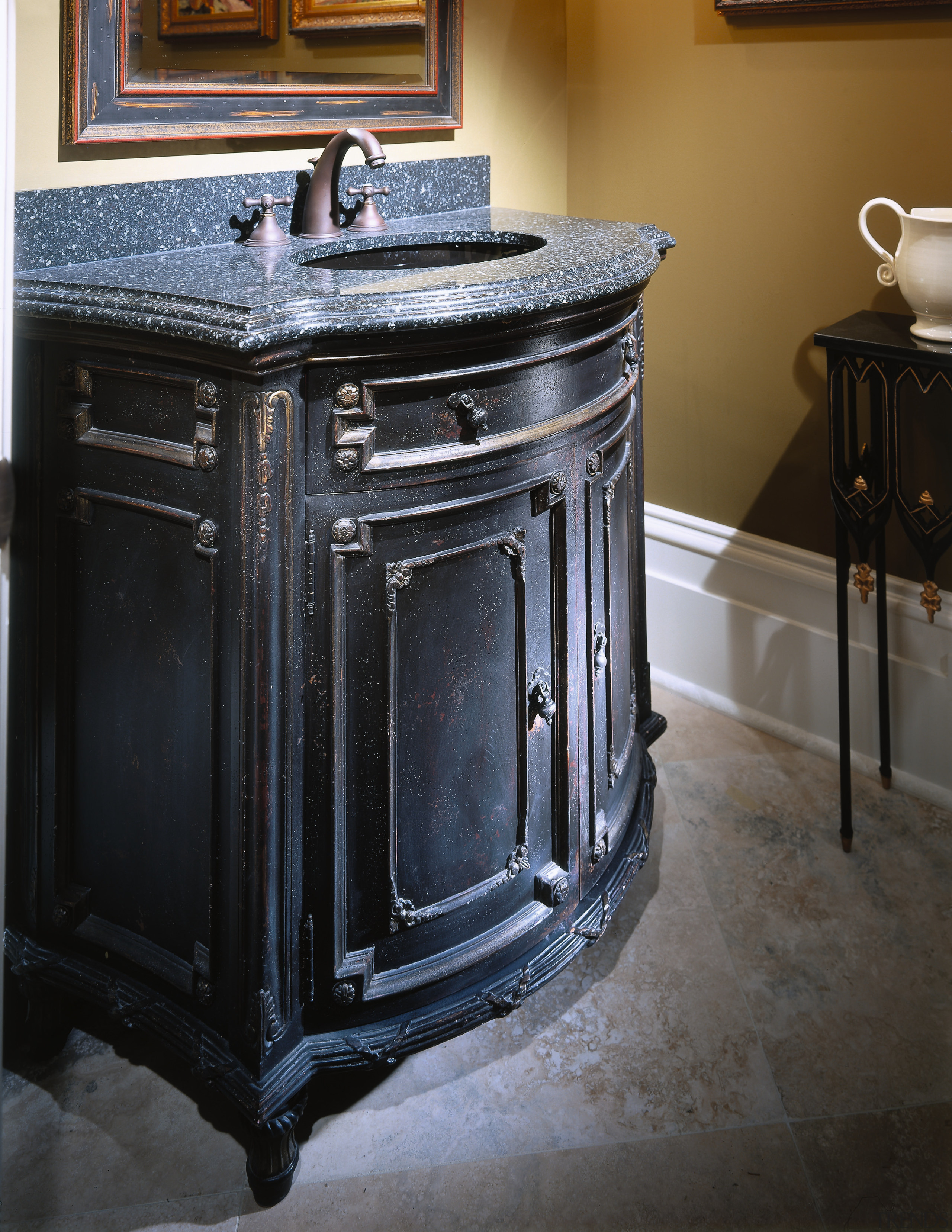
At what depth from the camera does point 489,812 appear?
4.28 feet

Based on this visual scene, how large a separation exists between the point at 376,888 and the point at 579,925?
0.35 meters

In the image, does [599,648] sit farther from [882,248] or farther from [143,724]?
[882,248]

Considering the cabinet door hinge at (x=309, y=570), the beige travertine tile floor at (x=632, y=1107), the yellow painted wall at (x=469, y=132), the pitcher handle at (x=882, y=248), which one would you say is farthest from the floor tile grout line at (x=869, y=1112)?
the yellow painted wall at (x=469, y=132)

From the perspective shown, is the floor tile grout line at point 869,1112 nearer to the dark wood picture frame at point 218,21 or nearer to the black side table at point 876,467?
the black side table at point 876,467

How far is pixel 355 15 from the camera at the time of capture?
5.40ft

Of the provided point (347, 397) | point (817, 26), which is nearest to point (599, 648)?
point (347, 397)

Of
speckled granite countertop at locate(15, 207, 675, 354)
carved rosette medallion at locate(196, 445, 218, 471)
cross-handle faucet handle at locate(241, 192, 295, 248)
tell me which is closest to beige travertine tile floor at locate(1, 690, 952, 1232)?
carved rosette medallion at locate(196, 445, 218, 471)

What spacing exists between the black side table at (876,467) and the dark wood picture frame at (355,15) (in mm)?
877

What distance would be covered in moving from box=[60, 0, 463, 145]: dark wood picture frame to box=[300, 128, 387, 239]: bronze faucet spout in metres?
0.12

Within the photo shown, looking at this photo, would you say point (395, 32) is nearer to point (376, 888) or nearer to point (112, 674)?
point (112, 674)

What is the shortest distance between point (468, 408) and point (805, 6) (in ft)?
4.30

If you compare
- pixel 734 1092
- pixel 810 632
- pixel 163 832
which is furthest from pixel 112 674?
pixel 810 632

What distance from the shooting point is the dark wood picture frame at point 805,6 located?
176 cm

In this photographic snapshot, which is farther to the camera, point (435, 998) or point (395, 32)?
point (395, 32)
